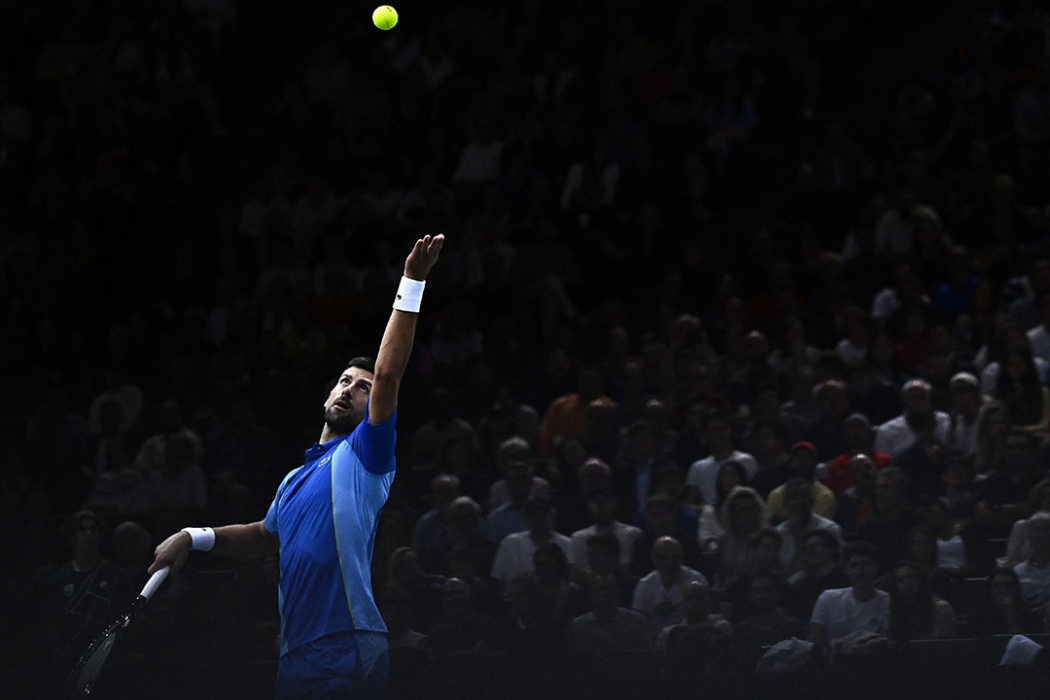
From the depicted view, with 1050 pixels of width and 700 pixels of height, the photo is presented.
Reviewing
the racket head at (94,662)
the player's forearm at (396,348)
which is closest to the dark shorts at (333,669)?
the racket head at (94,662)

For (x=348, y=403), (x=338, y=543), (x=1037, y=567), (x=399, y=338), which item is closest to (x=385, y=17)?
(x=1037, y=567)

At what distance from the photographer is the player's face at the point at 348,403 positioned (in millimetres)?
5723

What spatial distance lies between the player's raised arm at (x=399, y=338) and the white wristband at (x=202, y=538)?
86 centimetres

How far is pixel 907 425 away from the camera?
1009cm

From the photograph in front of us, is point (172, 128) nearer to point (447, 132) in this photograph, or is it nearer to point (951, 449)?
point (447, 132)

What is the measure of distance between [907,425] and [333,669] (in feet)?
18.5

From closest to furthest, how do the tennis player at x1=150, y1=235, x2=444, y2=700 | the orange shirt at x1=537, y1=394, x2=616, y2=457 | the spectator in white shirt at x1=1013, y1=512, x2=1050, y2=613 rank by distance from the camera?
the tennis player at x1=150, y1=235, x2=444, y2=700
the spectator in white shirt at x1=1013, y1=512, x2=1050, y2=613
the orange shirt at x1=537, y1=394, x2=616, y2=457

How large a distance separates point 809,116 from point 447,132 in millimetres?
3271

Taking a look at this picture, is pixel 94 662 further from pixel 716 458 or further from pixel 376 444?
pixel 716 458

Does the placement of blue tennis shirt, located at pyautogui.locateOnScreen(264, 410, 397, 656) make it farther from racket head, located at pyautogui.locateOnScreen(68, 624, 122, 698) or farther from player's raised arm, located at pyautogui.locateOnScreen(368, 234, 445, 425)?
racket head, located at pyautogui.locateOnScreen(68, 624, 122, 698)

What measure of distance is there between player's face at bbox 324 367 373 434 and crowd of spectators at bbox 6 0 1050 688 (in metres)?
2.92

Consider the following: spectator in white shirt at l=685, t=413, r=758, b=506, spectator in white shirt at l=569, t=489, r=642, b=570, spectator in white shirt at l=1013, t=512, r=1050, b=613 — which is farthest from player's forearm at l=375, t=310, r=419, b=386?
spectator in white shirt at l=685, t=413, r=758, b=506

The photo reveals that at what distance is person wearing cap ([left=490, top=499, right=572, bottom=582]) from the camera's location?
369 inches

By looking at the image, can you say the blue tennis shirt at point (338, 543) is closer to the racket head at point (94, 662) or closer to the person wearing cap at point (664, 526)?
the racket head at point (94, 662)
